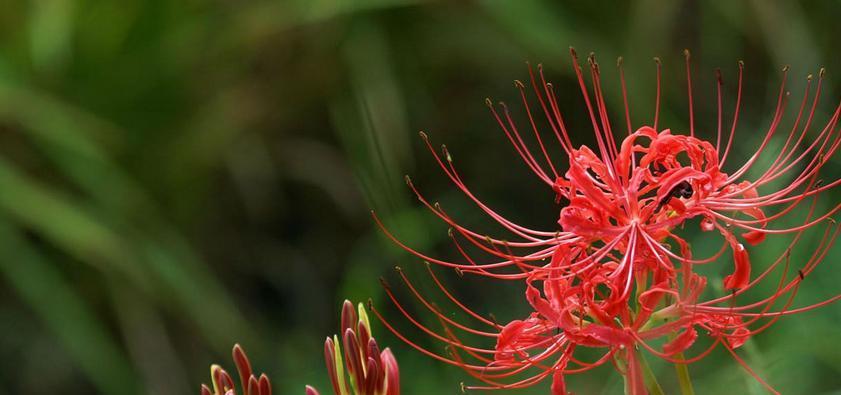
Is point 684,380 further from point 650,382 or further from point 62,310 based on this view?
point 62,310

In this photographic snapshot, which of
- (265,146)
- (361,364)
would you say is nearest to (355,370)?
(361,364)

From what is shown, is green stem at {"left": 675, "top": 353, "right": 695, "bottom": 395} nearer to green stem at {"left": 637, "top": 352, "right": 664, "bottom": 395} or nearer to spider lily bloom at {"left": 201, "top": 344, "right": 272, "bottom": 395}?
green stem at {"left": 637, "top": 352, "right": 664, "bottom": 395}

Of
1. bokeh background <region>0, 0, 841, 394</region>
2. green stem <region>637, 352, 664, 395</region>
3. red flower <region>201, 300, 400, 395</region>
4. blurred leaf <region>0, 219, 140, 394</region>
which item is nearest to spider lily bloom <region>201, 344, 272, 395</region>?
red flower <region>201, 300, 400, 395</region>

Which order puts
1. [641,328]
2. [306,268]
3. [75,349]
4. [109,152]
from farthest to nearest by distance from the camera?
[306,268] → [109,152] → [75,349] → [641,328]

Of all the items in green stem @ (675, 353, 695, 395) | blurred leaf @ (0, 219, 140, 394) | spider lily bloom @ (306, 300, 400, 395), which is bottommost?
green stem @ (675, 353, 695, 395)

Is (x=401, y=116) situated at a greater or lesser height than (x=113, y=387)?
greater

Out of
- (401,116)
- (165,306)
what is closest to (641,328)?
(401,116)

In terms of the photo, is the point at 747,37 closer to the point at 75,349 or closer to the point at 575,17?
the point at 575,17
